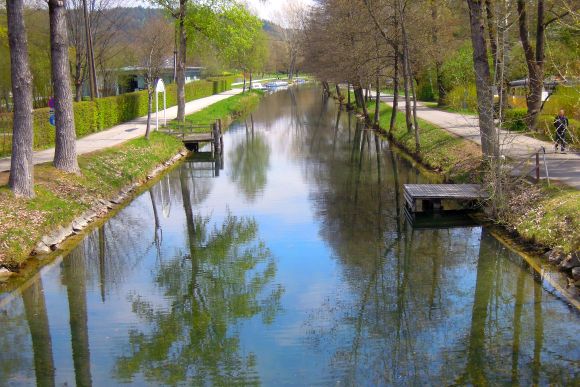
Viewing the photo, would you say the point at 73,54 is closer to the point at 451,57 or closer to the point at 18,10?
the point at 451,57

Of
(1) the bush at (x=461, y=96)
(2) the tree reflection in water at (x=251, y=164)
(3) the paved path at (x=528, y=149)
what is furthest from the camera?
(1) the bush at (x=461, y=96)

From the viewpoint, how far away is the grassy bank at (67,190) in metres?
12.9

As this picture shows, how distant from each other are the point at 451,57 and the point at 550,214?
27.3 m

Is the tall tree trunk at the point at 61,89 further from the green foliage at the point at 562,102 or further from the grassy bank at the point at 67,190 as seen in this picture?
the green foliage at the point at 562,102

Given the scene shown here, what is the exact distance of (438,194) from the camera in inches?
633

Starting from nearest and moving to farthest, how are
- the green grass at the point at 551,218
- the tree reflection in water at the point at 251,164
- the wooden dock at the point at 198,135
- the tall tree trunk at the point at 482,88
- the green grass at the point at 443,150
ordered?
the green grass at the point at 551,218 < the tall tree trunk at the point at 482,88 < the green grass at the point at 443,150 < the tree reflection in water at the point at 251,164 < the wooden dock at the point at 198,135

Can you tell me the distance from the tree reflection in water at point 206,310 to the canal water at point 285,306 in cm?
3

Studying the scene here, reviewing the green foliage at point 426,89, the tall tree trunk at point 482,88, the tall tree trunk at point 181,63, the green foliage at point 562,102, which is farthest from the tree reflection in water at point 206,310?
the green foliage at point 426,89

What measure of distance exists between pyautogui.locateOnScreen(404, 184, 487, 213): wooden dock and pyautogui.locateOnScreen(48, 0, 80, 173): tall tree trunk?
9037mm

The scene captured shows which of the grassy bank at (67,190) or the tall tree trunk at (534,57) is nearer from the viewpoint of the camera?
the grassy bank at (67,190)

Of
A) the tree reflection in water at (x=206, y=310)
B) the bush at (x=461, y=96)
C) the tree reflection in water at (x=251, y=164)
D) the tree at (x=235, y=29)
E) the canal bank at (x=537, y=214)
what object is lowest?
the tree reflection in water at (x=206, y=310)

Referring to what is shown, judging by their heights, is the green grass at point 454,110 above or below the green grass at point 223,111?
above

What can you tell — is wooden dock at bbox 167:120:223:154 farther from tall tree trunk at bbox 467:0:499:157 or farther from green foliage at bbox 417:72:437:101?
green foliage at bbox 417:72:437:101

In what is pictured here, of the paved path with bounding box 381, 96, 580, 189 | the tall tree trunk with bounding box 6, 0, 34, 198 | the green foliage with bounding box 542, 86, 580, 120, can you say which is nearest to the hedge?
the tall tree trunk with bounding box 6, 0, 34, 198
